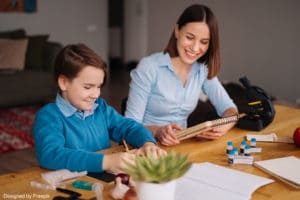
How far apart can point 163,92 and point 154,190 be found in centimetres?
115

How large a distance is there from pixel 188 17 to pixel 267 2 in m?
3.50

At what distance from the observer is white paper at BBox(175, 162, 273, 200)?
4.09 feet

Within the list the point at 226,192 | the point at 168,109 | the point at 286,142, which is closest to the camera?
the point at 226,192

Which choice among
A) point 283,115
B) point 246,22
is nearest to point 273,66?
point 246,22

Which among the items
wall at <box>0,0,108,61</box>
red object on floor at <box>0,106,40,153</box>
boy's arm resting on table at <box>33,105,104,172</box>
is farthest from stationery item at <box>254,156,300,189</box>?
wall at <box>0,0,108,61</box>

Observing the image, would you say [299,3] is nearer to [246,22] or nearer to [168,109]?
[246,22]

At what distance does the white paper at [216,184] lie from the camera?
1247 mm

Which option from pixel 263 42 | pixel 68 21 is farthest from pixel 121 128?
pixel 68 21

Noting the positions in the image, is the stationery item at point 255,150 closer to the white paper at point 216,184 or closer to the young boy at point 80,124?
the white paper at point 216,184

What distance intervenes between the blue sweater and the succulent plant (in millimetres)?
356

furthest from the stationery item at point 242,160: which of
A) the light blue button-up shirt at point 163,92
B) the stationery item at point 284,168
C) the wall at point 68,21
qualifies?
the wall at point 68,21

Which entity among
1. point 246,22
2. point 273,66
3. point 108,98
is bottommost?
point 108,98

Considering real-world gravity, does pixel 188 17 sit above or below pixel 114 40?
above

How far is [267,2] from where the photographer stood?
5.18 meters
